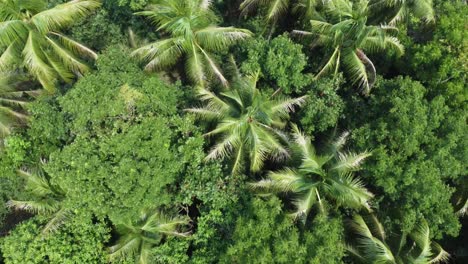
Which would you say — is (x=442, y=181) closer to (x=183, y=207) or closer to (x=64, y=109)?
(x=183, y=207)

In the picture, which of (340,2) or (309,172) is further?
(340,2)

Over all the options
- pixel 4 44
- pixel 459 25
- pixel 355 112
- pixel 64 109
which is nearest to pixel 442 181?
pixel 355 112

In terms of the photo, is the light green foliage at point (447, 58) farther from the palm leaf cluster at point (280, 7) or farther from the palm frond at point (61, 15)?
the palm frond at point (61, 15)

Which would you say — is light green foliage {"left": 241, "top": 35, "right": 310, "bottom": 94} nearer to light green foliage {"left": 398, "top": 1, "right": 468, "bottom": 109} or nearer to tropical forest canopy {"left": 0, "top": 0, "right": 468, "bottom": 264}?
tropical forest canopy {"left": 0, "top": 0, "right": 468, "bottom": 264}

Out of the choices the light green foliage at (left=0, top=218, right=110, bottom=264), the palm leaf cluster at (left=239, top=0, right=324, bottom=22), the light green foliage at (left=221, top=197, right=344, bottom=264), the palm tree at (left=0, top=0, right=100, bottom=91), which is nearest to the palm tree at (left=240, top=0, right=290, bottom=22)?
the palm leaf cluster at (left=239, top=0, right=324, bottom=22)

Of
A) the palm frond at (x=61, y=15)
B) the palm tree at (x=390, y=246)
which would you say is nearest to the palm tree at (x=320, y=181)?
the palm tree at (x=390, y=246)
